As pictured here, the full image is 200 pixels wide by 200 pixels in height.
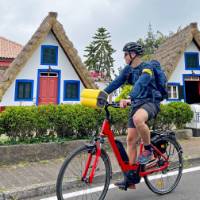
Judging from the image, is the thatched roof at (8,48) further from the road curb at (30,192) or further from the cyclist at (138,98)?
the cyclist at (138,98)

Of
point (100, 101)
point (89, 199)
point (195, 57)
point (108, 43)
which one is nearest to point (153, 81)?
point (100, 101)

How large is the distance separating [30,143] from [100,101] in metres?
3.27

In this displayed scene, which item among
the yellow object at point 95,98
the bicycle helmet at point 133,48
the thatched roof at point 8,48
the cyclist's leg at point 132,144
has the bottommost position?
the cyclist's leg at point 132,144

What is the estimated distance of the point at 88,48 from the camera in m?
Result: 47.9

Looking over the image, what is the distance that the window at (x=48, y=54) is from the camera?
14394mm

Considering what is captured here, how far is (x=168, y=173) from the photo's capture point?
3.88m

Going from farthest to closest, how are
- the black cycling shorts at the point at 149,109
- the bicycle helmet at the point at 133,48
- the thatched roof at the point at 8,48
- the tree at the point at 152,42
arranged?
the tree at the point at 152,42 → the thatched roof at the point at 8,48 → the bicycle helmet at the point at 133,48 → the black cycling shorts at the point at 149,109

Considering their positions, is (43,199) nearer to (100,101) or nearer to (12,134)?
(100,101)

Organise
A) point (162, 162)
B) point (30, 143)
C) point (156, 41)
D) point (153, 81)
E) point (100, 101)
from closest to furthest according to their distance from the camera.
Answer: point (100, 101), point (153, 81), point (162, 162), point (30, 143), point (156, 41)

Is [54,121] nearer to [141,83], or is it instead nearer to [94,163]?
[94,163]

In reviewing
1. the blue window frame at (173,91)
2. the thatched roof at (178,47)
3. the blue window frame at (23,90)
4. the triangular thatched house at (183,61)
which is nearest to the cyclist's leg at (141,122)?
Result: the blue window frame at (23,90)

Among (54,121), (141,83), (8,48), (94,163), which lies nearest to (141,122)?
(141,83)

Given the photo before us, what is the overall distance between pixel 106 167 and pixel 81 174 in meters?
0.32

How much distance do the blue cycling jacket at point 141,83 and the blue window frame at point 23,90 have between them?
11220 millimetres
